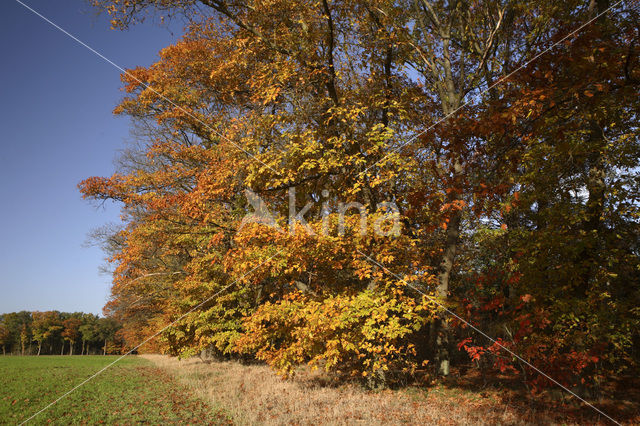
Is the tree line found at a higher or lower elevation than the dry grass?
higher

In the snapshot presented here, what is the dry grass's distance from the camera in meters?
7.16

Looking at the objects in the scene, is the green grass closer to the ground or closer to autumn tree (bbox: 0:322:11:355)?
the ground

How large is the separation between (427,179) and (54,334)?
88.3 metres

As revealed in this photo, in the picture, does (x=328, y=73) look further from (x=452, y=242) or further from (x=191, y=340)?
(x=191, y=340)

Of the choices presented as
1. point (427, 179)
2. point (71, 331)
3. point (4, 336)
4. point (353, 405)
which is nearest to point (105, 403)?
point (353, 405)

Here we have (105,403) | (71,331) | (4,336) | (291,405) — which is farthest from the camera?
(71,331)

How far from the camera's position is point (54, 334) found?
72.1 metres

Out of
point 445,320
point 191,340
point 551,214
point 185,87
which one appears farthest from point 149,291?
point 551,214

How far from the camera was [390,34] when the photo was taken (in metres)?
10.1

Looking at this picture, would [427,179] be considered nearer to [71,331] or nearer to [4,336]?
[4,336]

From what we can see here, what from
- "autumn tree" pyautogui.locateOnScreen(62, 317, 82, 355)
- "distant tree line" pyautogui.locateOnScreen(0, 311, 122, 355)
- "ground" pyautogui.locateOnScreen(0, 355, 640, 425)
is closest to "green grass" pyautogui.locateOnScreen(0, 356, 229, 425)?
"ground" pyautogui.locateOnScreen(0, 355, 640, 425)

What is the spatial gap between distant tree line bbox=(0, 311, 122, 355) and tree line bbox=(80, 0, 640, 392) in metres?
68.8

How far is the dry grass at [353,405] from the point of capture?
282 inches

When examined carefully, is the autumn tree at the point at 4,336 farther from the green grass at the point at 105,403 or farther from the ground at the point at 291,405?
the ground at the point at 291,405
